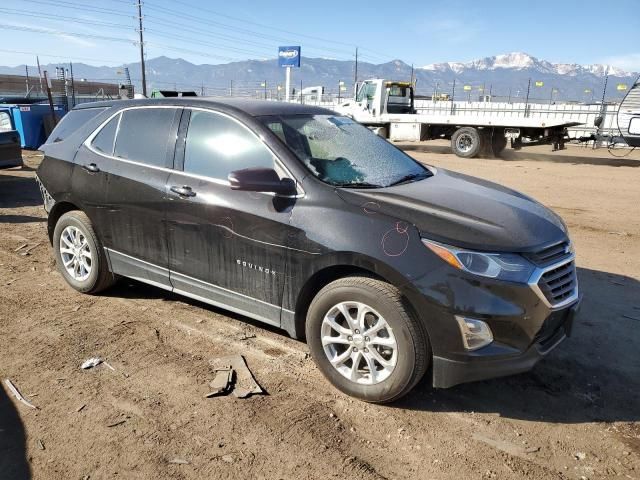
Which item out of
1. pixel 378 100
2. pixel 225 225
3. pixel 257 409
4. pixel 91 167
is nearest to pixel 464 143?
pixel 378 100

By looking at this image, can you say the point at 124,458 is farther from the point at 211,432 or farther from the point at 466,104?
the point at 466,104

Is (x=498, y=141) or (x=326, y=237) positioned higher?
(x=326, y=237)

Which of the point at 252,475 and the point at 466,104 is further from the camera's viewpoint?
the point at 466,104

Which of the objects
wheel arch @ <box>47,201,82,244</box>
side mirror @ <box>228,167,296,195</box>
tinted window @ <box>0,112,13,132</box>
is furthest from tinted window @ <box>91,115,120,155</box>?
tinted window @ <box>0,112,13,132</box>

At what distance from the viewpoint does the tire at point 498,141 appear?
58.5 ft

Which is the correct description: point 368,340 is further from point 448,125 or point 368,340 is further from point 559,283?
point 448,125

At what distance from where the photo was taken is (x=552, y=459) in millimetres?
2631

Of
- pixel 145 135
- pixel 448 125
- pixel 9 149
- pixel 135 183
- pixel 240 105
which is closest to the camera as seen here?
pixel 240 105

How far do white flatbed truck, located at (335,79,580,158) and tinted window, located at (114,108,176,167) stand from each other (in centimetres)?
1387

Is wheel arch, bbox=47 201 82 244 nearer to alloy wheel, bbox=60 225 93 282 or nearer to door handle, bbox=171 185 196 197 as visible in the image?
alloy wheel, bbox=60 225 93 282

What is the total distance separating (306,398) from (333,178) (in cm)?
140

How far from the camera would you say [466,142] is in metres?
18.3

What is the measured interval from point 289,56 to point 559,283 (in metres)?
33.1

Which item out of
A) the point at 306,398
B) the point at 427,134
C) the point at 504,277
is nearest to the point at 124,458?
the point at 306,398
